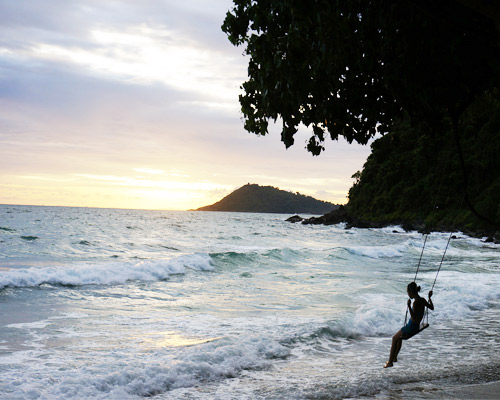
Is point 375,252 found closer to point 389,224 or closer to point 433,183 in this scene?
point 433,183

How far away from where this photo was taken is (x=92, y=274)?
62.2ft

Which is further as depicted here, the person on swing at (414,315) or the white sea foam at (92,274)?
the white sea foam at (92,274)

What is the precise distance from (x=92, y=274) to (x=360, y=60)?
15023mm

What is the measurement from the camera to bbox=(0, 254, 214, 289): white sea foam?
1681 cm

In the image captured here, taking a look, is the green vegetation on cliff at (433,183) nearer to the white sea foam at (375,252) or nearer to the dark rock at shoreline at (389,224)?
the dark rock at shoreline at (389,224)

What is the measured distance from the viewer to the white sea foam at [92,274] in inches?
662

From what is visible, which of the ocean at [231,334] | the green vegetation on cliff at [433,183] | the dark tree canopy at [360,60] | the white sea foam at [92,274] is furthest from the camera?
the green vegetation on cliff at [433,183]

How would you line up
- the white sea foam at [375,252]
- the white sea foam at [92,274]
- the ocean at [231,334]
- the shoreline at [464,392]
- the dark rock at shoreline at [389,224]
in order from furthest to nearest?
the dark rock at shoreline at [389,224]
the white sea foam at [375,252]
the white sea foam at [92,274]
the ocean at [231,334]
the shoreline at [464,392]

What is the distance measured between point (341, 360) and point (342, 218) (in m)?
90.0

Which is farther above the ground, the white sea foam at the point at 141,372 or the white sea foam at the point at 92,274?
the white sea foam at the point at 141,372

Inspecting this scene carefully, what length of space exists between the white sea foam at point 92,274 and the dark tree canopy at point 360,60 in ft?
40.7

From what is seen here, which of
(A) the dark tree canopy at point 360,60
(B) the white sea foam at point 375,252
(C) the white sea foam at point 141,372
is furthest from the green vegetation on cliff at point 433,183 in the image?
(A) the dark tree canopy at point 360,60

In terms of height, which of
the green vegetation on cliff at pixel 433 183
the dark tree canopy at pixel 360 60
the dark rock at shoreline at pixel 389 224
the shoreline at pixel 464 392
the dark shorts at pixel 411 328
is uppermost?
the green vegetation on cliff at pixel 433 183

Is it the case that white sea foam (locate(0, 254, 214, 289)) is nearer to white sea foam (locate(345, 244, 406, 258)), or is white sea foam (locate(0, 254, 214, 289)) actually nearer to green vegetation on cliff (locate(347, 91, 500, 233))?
white sea foam (locate(345, 244, 406, 258))
